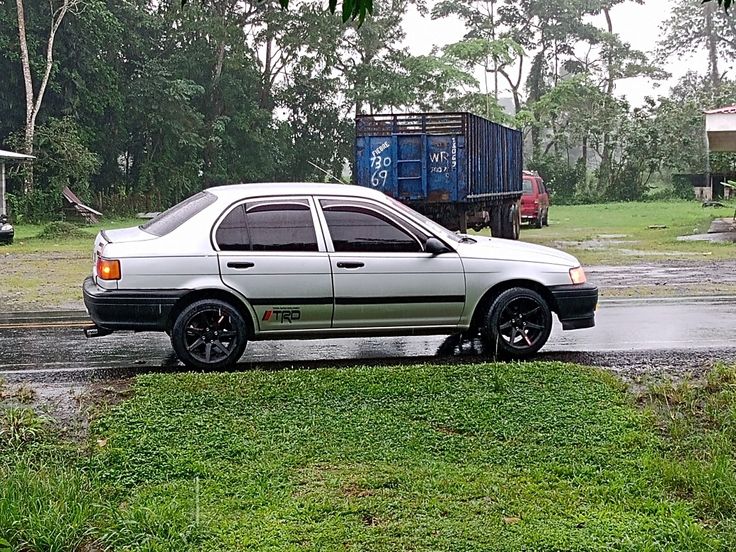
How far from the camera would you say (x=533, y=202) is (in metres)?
28.5

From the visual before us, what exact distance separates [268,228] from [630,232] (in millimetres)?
20484

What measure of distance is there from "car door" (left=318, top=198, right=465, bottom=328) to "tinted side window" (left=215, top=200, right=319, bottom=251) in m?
0.19

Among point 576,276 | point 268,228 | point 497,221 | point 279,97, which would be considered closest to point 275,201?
point 268,228

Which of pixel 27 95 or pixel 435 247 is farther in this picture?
pixel 27 95

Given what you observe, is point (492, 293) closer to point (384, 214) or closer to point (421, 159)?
point (384, 214)

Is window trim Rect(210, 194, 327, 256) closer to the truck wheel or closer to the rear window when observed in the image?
the rear window

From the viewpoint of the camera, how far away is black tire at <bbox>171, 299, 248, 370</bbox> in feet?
25.7

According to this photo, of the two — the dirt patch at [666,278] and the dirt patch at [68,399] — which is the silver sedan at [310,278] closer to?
the dirt patch at [68,399]

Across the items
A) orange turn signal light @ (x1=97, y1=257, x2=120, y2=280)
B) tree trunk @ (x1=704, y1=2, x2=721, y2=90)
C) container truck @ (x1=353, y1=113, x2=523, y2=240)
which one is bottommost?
orange turn signal light @ (x1=97, y1=257, x2=120, y2=280)

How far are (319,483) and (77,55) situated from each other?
36.4 metres

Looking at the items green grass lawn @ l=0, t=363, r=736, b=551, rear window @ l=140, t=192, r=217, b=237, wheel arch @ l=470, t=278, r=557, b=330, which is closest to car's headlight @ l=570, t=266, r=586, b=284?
wheel arch @ l=470, t=278, r=557, b=330

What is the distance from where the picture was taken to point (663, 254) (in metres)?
19.8

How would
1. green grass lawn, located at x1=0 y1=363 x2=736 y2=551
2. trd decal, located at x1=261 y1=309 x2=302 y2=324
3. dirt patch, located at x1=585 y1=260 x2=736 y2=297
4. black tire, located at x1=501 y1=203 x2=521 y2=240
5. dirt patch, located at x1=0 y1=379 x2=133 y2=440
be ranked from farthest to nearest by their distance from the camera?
black tire, located at x1=501 y1=203 x2=521 y2=240
dirt patch, located at x1=585 y1=260 x2=736 y2=297
trd decal, located at x1=261 y1=309 x2=302 y2=324
dirt patch, located at x1=0 y1=379 x2=133 y2=440
green grass lawn, located at x1=0 y1=363 x2=736 y2=551

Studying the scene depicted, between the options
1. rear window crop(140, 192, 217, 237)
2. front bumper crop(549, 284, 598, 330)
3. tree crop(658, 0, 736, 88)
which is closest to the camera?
rear window crop(140, 192, 217, 237)
